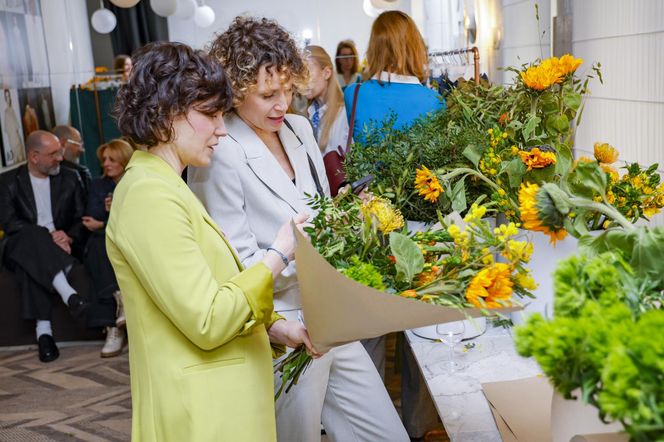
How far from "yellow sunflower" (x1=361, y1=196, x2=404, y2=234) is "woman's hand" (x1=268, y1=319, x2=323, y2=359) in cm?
30

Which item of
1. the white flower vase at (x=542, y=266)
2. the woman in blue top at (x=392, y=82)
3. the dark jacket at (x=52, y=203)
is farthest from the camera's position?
the dark jacket at (x=52, y=203)

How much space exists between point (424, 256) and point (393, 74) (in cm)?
208

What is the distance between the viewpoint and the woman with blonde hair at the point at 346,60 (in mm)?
6918

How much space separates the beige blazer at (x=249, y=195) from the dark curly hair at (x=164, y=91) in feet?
1.31

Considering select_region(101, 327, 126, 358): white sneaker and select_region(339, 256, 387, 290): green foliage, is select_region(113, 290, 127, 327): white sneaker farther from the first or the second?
select_region(339, 256, 387, 290): green foliage

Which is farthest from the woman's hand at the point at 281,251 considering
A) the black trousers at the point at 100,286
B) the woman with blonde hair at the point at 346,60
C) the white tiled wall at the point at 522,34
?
the woman with blonde hair at the point at 346,60

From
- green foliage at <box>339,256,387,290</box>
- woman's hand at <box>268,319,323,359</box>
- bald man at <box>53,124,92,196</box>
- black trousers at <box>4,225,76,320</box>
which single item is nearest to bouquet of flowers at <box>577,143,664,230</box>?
green foliage at <box>339,256,387,290</box>

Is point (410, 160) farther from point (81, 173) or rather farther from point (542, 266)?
point (81, 173)

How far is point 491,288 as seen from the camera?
142 centimetres

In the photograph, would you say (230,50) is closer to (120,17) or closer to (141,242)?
(141,242)

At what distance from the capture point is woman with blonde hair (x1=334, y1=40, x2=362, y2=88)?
6.92m

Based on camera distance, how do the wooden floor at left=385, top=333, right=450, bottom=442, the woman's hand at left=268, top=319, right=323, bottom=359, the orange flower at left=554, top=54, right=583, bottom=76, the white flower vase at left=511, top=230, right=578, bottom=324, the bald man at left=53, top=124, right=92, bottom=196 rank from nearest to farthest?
the white flower vase at left=511, top=230, right=578, bottom=324, the woman's hand at left=268, top=319, right=323, bottom=359, the orange flower at left=554, top=54, right=583, bottom=76, the wooden floor at left=385, top=333, right=450, bottom=442, the bald man at left=53, top=124, right=92, bottom=196

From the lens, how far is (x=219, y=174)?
2.17m

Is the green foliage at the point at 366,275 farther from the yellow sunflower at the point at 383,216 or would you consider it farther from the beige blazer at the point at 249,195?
the beige blazer at the point at 249,195
